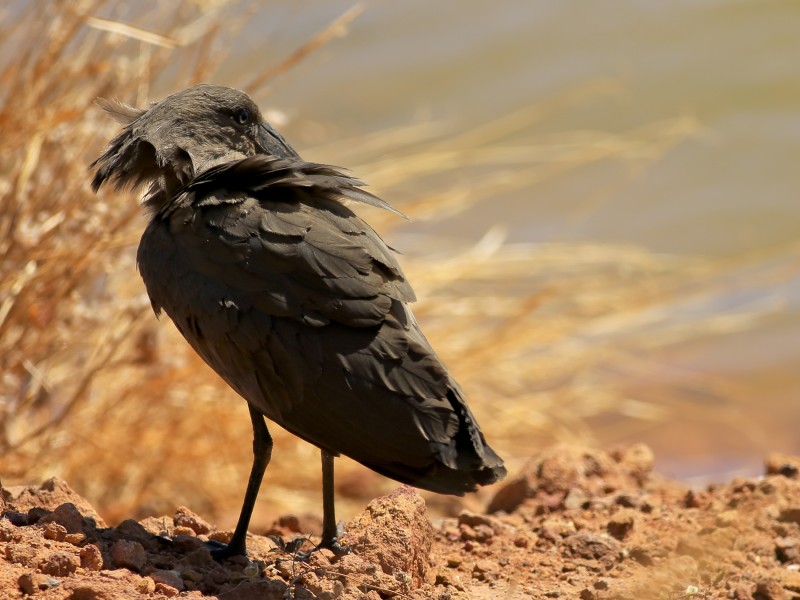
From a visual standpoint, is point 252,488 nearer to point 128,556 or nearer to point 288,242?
→ point 128,556

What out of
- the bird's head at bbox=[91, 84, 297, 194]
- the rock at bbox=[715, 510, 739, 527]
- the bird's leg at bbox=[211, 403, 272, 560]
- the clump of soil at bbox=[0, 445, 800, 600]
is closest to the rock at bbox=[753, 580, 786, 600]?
the clump of soil at bbox=[0, 445, 800, 600]

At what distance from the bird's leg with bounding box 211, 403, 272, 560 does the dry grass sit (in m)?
1.42

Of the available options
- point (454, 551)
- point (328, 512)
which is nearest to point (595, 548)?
point (454, 551)

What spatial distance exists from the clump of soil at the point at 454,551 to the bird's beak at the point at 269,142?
133 centimetres

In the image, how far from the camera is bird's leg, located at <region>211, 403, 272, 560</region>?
3.97m

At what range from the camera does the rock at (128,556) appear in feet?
11.9

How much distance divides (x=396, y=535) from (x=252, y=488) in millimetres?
500

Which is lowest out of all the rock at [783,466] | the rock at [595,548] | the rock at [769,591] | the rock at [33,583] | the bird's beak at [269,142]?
the rock at [33,583]

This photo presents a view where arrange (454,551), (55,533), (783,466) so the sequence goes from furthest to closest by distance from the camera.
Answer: (783,466) → (454,551) → (55,533)

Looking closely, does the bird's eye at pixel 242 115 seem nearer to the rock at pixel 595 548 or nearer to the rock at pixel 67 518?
the rock at pixel 67 518

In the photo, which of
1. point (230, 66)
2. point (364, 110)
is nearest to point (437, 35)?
point (364, 110)

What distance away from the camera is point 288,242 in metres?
3.77

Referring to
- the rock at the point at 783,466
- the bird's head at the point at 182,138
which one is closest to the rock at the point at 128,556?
the bird's head at the point at 182,138

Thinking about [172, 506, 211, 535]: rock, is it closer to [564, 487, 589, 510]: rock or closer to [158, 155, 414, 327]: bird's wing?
[158, 155, 414, 327]: bird's wing
